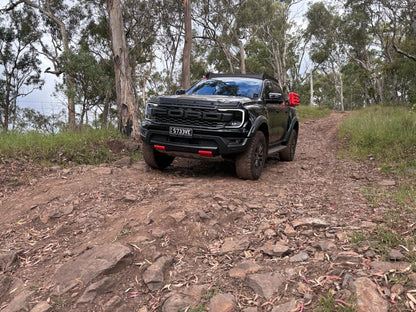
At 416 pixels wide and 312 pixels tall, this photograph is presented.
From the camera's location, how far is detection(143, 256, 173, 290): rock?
2344mm

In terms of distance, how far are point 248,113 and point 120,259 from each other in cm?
291

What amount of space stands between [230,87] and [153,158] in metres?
1.90

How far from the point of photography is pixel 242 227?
3.26m

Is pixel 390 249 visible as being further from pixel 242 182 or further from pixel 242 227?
pixel 242 182

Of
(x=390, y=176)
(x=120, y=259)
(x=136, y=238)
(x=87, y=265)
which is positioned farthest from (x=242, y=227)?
(x=390, y=176)

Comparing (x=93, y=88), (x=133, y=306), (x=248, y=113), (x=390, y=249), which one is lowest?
(x=133, y=306)

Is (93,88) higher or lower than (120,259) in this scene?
higher

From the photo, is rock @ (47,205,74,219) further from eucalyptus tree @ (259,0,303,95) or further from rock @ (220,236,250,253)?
eucalyptus tree @ (259,0,303,95)

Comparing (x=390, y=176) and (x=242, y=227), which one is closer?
(x=242, y=227)

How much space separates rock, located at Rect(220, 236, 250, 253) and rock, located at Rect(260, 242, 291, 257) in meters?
0.17

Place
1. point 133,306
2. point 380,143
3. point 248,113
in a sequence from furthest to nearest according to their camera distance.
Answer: point 380,143
point 248,113
point 133,306

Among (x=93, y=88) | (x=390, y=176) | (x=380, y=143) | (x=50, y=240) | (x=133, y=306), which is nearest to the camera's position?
(x=133, y=306)

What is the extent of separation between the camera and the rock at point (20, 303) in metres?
2.17

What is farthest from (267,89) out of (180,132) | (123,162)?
(123,162)
